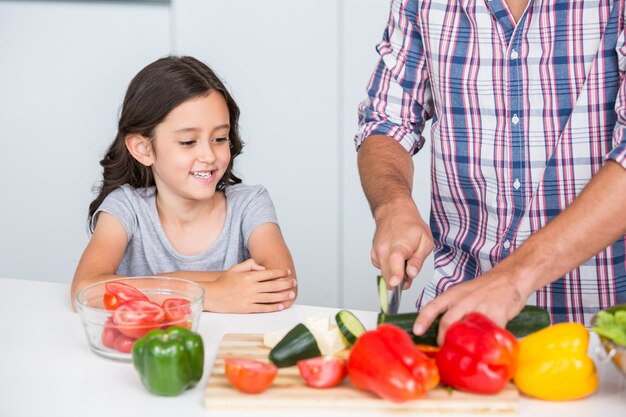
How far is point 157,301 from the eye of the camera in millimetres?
1645

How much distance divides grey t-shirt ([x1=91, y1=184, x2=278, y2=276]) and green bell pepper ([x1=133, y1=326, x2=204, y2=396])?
908 mm

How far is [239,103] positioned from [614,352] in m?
2.57

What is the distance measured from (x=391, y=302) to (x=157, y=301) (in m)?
0.44

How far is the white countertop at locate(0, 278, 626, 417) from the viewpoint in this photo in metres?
1.26

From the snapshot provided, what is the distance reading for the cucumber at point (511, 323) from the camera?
1391mm

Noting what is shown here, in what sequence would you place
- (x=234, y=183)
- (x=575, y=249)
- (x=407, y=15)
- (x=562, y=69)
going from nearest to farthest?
(x=575, y=249) < (x=562, y=69) < (x=407, y=15) < (x=234, y=183)

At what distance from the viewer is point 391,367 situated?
4.00 ft

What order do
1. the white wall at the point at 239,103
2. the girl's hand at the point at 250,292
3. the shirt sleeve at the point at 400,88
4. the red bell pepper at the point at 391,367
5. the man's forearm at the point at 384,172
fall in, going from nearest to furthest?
1. the red bell pepper at the point at 391,367
2. the girl's hand at the point at 250,292
3. the man's forearm at the point at 384,172
4. the shirt sleeve at the point at 400,88
5. the white wall at the point at 239,103

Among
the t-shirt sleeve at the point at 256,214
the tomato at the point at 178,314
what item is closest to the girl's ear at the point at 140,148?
the t-shirt sleeve at the point at 256,214

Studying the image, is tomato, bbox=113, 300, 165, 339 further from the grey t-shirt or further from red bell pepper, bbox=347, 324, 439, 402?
the grey t-shirt

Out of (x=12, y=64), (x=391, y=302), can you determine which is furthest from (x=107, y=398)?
(x=12, y=64)

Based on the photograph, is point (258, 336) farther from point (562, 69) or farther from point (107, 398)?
point (562, 69)

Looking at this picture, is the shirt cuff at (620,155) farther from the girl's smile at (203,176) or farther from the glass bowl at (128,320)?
the girl's smile at (203,176)

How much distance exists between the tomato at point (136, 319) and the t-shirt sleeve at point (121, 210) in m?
0.75
